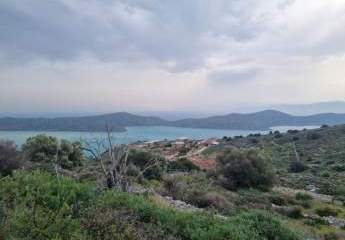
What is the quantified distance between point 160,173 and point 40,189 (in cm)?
1687

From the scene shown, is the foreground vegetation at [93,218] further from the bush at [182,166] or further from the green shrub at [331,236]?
the bush at [182,166]

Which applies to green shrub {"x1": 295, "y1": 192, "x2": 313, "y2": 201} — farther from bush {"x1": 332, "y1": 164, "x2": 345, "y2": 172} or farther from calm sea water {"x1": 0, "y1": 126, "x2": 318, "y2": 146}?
bush {"x1": 332, "y1": 164, "x2": 345, "y2": 172}

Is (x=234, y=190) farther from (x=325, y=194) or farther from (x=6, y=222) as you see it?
(x=6, y=222)

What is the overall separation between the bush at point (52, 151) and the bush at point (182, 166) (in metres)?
6.87

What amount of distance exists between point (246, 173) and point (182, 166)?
23.8 feet

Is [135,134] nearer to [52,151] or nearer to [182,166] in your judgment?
[182,166]

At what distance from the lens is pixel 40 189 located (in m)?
6.88

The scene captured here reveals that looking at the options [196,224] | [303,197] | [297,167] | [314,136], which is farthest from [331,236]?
[314,136]

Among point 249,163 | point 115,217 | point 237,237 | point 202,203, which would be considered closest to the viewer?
point 115,217

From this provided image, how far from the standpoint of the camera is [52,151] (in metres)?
23.9

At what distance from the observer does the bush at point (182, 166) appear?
30.5 m

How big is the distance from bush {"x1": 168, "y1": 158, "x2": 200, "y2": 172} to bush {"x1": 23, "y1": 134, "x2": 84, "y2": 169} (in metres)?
6.87

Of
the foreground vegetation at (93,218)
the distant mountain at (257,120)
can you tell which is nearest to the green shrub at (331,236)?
the foreground vegetation at (93,218)

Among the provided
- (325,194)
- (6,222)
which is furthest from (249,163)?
(6,222)
